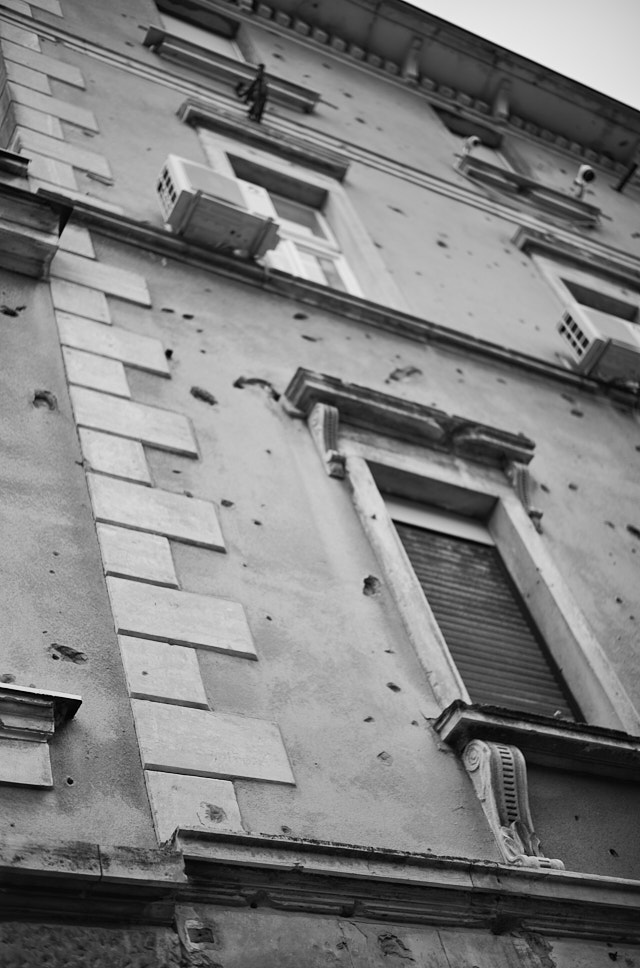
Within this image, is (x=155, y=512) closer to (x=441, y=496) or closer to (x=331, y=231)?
(x=441, y=496)

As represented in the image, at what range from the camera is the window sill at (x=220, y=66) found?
31.1ft

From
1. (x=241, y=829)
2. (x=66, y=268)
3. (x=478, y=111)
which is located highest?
(x=478, y=111)

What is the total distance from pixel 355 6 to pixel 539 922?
10.8 metres

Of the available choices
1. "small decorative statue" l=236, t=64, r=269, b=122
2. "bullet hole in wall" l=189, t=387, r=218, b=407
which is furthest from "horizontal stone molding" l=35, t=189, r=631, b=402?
"small decorative statue" l=236, t=64, r=269, b=122

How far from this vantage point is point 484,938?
368 cm

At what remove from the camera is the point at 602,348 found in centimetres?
809

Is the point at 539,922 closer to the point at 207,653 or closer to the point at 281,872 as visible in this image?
the point at 281,872

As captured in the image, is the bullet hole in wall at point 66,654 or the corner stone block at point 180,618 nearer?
the bullet hole in wall at point 66,654

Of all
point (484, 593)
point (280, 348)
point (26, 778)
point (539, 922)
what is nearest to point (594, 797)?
point (539, 922)

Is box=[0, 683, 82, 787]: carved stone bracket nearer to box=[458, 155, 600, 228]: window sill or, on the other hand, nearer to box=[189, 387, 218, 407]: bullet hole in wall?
box=[189, 387, 218, 407]: bullet hole in wall

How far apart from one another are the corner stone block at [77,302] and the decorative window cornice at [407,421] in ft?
3.65

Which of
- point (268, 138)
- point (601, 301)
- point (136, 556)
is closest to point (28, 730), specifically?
point (136, 556)

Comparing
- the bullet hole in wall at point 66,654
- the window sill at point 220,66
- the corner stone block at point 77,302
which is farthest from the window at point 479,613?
the window sill at point 220,66

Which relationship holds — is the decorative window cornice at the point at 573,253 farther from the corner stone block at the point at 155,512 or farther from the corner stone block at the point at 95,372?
the corner stone block at the point at 155,512
